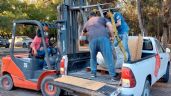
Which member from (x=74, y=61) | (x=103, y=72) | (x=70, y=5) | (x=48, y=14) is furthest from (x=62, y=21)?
(x=48, y=14)

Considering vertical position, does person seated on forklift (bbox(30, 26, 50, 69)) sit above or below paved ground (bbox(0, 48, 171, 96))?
above

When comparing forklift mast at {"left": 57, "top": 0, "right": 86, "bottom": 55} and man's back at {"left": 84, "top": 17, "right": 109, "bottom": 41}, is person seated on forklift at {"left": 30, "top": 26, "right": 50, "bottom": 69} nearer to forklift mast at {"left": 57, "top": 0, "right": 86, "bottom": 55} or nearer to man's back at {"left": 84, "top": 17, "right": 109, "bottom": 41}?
forklift mast at {"left": 57, "top": 0, "right": 86, "bottom": 55}

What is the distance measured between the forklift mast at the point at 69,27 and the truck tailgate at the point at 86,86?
1902mm

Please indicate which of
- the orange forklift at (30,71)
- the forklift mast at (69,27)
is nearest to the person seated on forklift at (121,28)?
the forklift mast at (69,27)

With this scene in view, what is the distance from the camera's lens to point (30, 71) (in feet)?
32.2

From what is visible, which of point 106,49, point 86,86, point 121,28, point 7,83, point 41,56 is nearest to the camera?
point 86,86

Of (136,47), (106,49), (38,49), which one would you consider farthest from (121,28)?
(38,49)

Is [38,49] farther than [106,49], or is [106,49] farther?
[38,49]

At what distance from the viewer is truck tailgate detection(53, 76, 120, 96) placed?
6.85 meters

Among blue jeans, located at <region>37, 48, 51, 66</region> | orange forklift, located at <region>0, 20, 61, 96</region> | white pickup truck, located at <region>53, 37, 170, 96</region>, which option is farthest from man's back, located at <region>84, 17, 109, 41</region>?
blue jeans, located at <region>37, 48, 51, 66</region>

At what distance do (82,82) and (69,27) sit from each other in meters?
2.76

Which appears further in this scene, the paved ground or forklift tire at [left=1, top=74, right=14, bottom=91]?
forklift tire at [left=1, top=74, right=14, bottom=91]

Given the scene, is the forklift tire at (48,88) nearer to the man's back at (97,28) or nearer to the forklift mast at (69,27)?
the forklift mast at (69,27)

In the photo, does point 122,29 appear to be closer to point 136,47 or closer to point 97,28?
point 136,47
